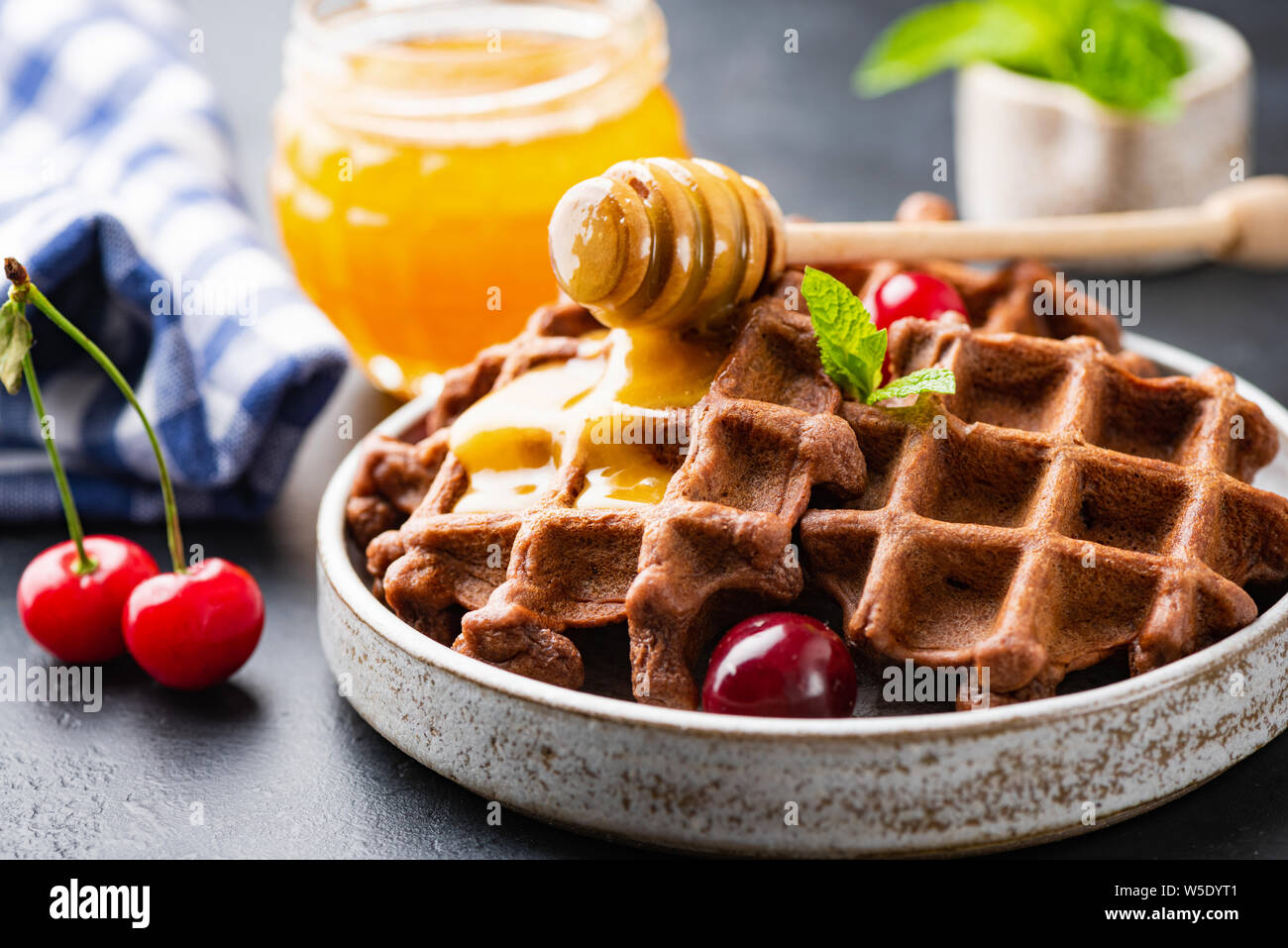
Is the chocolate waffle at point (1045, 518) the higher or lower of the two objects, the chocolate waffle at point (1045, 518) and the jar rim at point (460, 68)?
the lower

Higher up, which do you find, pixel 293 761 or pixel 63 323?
pixel 63 323

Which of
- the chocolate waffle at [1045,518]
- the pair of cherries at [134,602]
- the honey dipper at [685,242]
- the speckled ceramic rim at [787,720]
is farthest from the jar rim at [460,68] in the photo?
the speckled ceramic rim at [787,720]

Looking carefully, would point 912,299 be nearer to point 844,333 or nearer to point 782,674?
point 844,333

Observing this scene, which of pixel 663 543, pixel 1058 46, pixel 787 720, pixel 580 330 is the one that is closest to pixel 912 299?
pixel 580 330

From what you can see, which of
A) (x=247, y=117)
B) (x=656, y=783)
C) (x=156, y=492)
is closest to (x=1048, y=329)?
(x=656, y=783)

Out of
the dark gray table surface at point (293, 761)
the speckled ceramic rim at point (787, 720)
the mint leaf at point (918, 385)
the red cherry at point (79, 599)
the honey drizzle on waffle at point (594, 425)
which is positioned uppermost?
the mint leaf at point (918, 385)

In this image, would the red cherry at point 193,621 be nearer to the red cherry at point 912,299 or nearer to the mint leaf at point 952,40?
the red cherry at point 912,299

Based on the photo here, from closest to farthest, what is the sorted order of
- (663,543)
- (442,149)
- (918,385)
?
1. (663,543)
2. (918,385)
3. (442,149)
